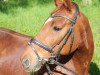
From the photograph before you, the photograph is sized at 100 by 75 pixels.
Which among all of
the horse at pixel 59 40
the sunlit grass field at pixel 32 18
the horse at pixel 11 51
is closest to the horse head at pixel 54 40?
the horse at pixel 59 40

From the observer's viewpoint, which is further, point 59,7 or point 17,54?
point 17,54

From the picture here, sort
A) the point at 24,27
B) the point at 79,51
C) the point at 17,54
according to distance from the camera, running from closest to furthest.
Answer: the point at 79,51, the point at 17,54, the point at 24,27

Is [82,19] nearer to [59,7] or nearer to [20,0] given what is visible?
[59,7]

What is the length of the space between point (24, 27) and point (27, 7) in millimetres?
1647

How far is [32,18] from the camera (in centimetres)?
954

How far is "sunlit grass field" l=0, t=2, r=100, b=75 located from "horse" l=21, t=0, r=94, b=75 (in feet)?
12.5

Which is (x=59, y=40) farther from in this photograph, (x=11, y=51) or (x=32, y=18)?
(x=32, y=18)

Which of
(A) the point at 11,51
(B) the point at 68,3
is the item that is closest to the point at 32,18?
(A) the point at 11,51

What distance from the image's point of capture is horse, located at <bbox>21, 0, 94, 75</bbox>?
4031 mm

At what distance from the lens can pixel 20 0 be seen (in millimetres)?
11383

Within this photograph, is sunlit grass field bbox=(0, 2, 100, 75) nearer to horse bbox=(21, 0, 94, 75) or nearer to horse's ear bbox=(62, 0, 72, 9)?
horse bbox=(21, 0, 94, 75)

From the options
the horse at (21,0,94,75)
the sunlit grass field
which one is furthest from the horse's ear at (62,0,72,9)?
the sunlit grass field

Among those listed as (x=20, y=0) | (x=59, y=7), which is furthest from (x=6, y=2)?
(x=59, y=7)

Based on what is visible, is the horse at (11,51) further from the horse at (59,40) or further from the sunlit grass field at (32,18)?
the sunlit grass field at (32,18)
